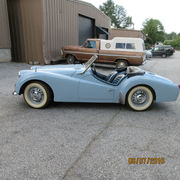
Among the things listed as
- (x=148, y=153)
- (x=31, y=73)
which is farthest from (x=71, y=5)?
(x=148, y=153)

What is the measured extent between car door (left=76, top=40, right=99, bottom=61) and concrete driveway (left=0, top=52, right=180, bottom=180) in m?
7.09

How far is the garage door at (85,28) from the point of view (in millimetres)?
15377

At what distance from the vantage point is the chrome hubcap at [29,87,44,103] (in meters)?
4.09

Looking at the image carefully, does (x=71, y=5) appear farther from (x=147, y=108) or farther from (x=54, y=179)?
(x=54, y=179)

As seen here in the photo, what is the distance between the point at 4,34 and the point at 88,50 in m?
5.12

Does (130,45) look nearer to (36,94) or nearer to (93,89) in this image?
(93,89)

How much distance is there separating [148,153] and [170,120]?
4.92ft

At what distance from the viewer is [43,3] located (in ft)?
34.0

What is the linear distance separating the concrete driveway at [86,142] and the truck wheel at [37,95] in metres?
0.18

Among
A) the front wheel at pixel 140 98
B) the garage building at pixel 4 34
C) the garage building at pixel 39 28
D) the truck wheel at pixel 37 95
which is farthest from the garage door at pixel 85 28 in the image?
the front wheel at pixel 140 98

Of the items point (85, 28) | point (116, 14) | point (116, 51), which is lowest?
point (116, 51)

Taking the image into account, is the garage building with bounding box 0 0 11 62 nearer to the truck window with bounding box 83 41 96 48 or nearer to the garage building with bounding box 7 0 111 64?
the garage building with bounding box 7 0 111 64

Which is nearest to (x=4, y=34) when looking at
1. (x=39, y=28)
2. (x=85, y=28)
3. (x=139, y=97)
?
(x=39, y=28)

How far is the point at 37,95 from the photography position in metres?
Answer: 4.11
